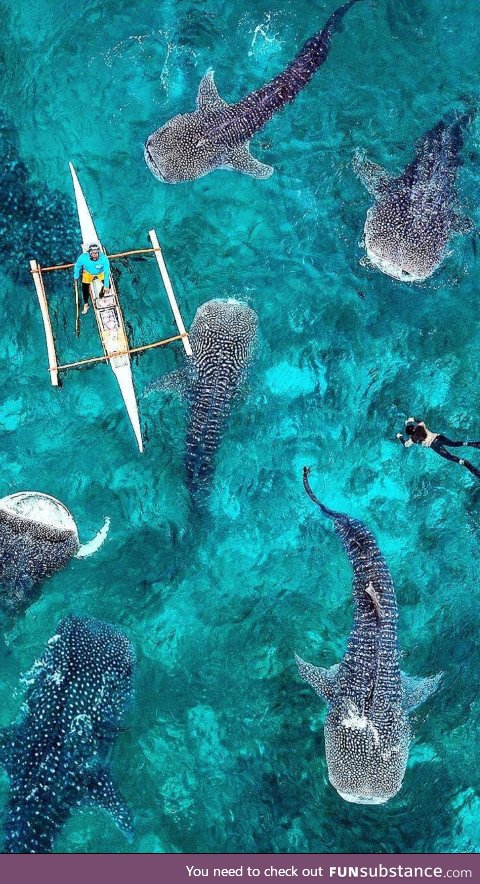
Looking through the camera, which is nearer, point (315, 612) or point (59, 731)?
point (59, 731)

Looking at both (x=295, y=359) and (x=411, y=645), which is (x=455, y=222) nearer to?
(x=295, y=359)

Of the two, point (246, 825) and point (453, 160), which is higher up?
point (453, 160)

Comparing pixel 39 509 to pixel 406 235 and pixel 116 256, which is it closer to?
pixel 116 256

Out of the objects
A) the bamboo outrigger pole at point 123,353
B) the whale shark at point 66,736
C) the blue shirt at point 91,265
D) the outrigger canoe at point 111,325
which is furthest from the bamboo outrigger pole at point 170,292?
the whale shark at point 66,736

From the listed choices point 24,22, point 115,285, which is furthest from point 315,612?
point 24,22

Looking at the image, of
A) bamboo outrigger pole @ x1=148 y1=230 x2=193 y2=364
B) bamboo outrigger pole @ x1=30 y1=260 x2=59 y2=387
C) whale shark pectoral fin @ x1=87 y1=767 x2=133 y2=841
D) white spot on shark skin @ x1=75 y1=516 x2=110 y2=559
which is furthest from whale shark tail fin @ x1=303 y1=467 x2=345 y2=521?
whale shark pectoral fin @ x1=87 y1=767 x2=133 y2=841

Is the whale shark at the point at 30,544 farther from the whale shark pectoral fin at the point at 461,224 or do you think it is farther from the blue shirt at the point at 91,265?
the whale shark pectoral fin at the point at 461,224

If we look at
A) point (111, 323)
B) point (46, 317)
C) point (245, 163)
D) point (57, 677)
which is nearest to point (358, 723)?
point (57, 677)
